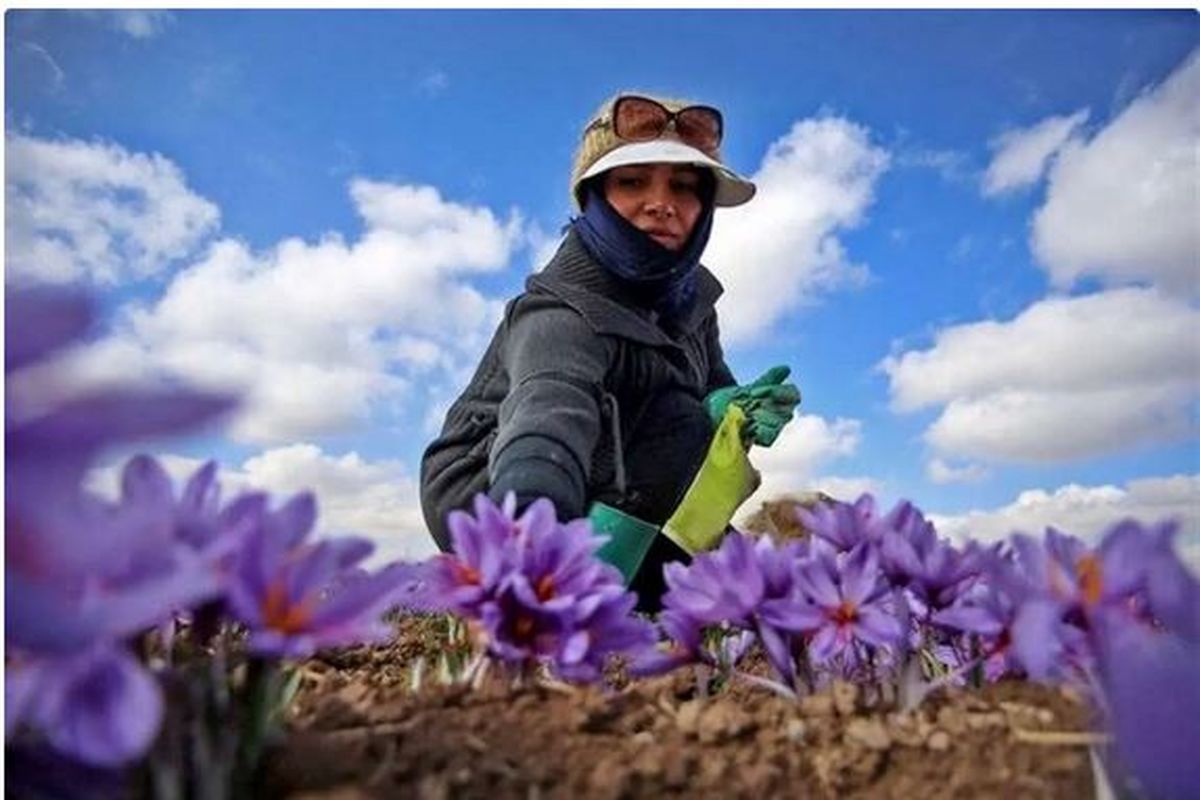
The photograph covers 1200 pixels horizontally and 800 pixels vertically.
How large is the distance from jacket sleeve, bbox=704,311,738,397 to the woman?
17cm

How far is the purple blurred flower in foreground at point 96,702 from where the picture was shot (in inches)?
16.6

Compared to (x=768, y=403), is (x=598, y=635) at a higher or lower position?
lower

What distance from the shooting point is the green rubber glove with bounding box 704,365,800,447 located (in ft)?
8.12

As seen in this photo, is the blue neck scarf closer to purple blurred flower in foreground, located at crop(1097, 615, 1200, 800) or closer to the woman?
the woman

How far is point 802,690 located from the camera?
2.90 ft

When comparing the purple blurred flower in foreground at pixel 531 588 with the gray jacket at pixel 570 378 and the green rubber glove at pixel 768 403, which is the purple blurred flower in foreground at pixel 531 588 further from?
the green rubber glove at pixel 768 403

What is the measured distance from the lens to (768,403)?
250cm

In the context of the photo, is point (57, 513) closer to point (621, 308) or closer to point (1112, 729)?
point (1112, 729)

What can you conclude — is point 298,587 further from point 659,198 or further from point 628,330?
point 659,198

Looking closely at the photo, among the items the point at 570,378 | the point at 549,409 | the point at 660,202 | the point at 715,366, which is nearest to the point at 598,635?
the point at 549,409

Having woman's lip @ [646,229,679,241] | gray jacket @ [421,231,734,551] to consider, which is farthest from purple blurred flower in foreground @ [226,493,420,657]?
woman's lip @ [646,229,679,241]

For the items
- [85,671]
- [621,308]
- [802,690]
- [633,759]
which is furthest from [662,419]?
[85,671]

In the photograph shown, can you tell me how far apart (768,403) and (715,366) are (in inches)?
15.1

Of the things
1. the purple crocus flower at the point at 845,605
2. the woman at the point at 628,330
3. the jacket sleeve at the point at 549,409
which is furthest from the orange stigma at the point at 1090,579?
the woman at the point at 628,330
